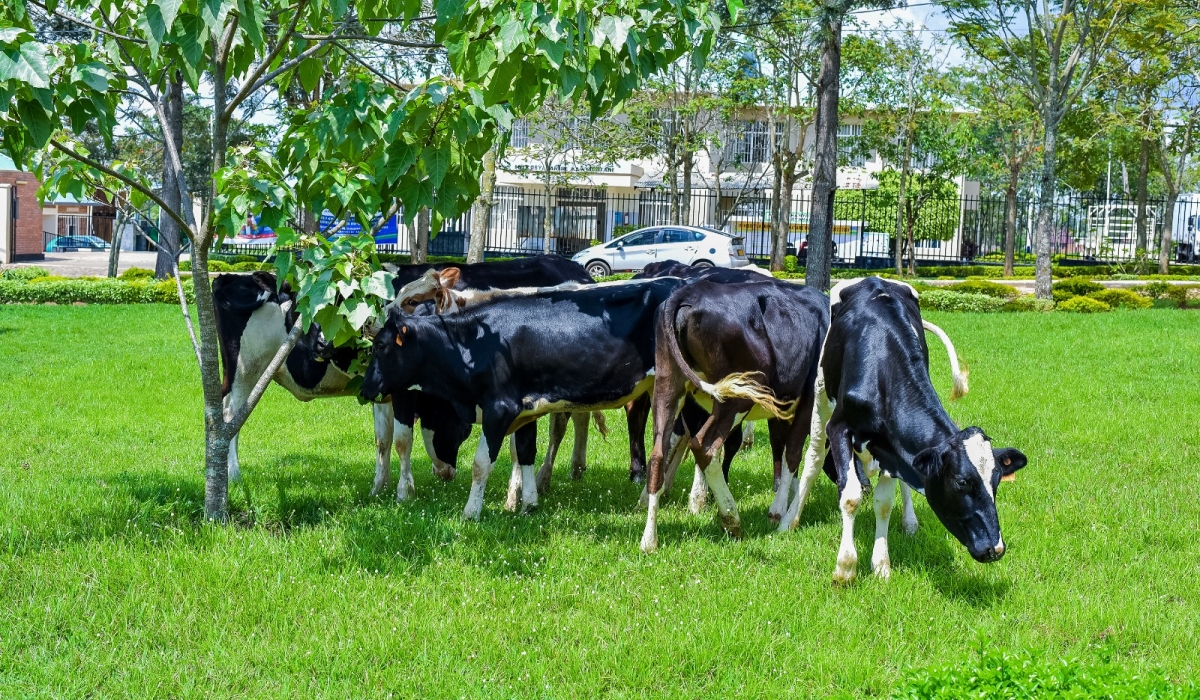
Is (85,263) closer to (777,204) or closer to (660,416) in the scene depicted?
(777,204)

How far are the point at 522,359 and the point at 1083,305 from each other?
752 inches

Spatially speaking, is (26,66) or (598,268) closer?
(26,66)

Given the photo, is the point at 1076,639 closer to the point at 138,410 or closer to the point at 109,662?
the point at 109,662

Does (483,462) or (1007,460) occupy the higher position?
(1007,460)

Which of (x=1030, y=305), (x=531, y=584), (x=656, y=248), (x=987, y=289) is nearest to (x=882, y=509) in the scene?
(x=531, y=584)

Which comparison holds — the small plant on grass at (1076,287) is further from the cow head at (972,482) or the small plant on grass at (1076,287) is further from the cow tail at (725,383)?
the cow head at (972,482)

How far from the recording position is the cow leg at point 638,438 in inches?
389

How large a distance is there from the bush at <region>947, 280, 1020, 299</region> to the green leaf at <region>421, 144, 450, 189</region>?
20869 mm

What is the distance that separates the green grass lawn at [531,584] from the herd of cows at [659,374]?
43 centimetres

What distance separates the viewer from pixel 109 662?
550 centimetres

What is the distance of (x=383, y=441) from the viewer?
937 centimetres

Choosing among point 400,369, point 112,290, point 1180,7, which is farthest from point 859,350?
point 1180,7

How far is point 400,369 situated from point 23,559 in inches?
109

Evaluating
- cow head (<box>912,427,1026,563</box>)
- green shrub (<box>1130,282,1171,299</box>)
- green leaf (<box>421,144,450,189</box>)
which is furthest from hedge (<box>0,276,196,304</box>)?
green shrub (<box>1130,282,1171,299</box>)
